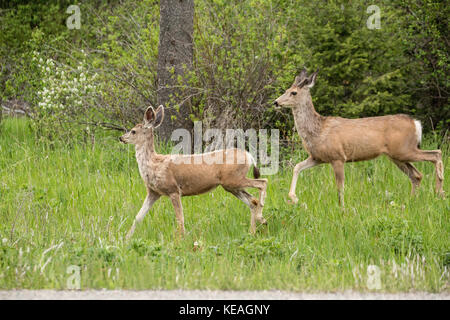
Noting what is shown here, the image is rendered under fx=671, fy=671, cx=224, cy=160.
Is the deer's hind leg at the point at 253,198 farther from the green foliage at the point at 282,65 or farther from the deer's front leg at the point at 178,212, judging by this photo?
the green foliage at the point at 282,65

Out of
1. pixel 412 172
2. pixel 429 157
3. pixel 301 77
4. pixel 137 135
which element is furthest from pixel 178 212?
pixel 429 157

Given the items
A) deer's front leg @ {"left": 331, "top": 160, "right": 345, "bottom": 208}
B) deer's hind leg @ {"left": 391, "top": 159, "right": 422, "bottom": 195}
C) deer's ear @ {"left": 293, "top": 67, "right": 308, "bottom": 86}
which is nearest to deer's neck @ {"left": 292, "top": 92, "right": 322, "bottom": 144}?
deer's ear @ {"left": 293, "top": 67, "right": 308, "bottom": 86}

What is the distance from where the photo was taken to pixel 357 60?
1232 cm

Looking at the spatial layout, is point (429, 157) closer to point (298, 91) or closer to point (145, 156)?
point (298, 91)

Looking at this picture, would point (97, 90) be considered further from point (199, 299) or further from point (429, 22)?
point (199, 299)

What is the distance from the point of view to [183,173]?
25.8 feet

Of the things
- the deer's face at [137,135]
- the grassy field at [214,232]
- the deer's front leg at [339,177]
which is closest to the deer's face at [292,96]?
the deer's front leg at [339,177]

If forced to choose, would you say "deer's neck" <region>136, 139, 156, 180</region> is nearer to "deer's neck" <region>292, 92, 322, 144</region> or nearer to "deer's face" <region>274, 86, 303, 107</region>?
"deer's face" <region>274, 86, 303, 107</region>

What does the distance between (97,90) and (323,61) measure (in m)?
4.32

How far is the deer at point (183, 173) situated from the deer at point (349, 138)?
55.1 inches

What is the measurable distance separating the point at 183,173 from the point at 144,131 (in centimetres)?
73

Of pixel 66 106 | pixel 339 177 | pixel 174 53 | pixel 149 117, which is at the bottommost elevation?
pixel 339 177

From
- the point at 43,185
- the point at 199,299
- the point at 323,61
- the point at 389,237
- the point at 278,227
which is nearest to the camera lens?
the point at 199,299

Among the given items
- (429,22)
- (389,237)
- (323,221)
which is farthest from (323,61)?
(389,237)
